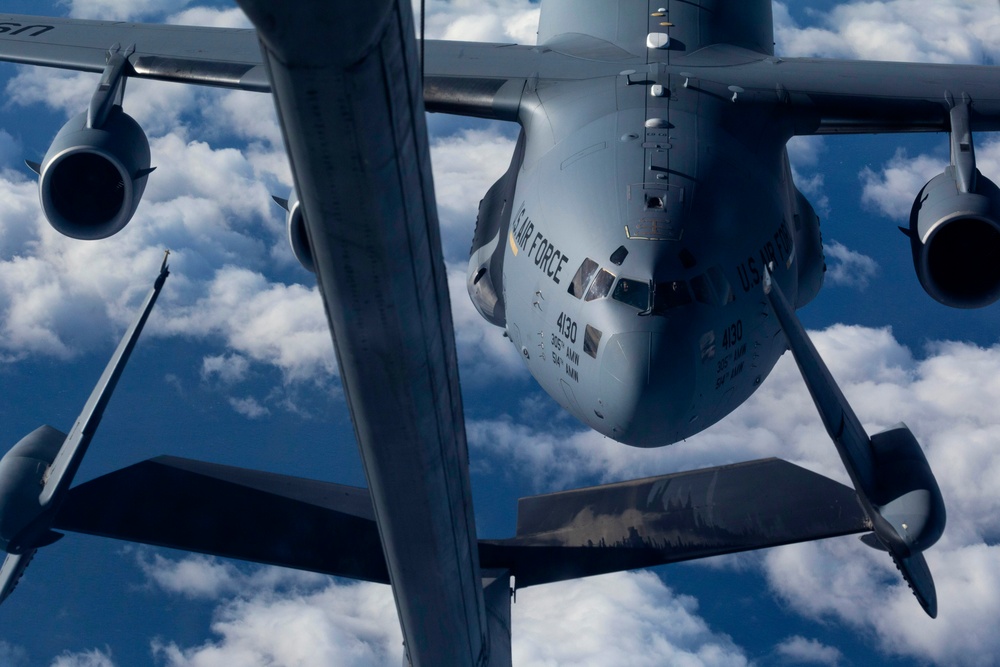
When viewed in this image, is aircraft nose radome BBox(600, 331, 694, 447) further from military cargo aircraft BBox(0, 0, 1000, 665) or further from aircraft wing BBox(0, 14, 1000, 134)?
aircraft wing BBox(0, 14, 1000, 134)

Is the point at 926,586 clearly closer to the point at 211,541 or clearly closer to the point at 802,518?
the point at 802,518

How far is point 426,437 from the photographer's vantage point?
15516 millimetres

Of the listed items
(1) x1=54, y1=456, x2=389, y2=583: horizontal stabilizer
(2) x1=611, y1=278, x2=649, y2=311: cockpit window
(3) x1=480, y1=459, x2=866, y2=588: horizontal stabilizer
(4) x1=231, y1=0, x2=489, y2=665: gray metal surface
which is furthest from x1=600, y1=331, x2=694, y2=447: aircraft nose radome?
(1) x1=54, y1=456, x2=389, y2=583: horizontal stabilizer

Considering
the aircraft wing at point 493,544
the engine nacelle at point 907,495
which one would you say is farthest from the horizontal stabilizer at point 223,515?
the engine nacelle at point 907,495

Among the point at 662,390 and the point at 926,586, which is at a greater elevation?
the point at 662,390

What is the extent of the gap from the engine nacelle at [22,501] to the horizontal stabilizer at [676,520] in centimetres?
830

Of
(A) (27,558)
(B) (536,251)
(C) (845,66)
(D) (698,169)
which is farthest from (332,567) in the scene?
(C) (845,66)

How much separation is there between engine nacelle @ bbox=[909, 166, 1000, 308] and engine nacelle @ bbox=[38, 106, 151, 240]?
17872 millimetres

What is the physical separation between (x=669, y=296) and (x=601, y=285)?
132cm

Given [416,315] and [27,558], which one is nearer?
[416,315]

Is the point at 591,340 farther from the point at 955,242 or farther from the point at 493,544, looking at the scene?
the point at 955,242

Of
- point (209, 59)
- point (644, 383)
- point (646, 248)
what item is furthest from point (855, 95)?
point (209, 59)

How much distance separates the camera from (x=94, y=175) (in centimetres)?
2745

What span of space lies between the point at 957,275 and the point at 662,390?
9.19 meters
